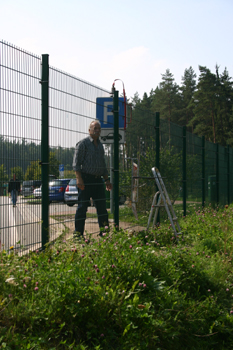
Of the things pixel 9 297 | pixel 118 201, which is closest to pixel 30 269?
pixel 9 297

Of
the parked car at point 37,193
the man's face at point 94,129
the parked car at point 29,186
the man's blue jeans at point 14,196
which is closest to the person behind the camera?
the man's blue jeans at point 14,196

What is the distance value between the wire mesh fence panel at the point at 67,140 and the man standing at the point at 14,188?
577 mm

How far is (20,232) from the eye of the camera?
4.54 m

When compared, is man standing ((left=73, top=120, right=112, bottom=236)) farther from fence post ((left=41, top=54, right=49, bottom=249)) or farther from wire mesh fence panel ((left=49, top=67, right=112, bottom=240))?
fence post ((left=41, top=54, right=49, bottom=249))

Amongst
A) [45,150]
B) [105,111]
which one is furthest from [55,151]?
[105,111]

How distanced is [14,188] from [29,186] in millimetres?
247

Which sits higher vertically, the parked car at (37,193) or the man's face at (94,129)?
the man's face at (94,129)

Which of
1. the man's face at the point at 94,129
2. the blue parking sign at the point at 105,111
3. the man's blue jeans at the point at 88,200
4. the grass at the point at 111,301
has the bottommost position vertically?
the grass at the point at 111,301

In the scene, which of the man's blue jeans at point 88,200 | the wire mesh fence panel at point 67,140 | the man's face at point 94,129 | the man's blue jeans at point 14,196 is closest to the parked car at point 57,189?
the wire mesh fence panel at point 67,140

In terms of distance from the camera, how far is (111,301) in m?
3.17

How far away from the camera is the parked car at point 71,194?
539cm

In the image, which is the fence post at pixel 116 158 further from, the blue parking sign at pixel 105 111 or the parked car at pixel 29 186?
the parked car at pixel 29 186

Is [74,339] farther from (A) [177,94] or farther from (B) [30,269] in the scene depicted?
(A) [177,94]

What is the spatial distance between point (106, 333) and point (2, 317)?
0.76 m
